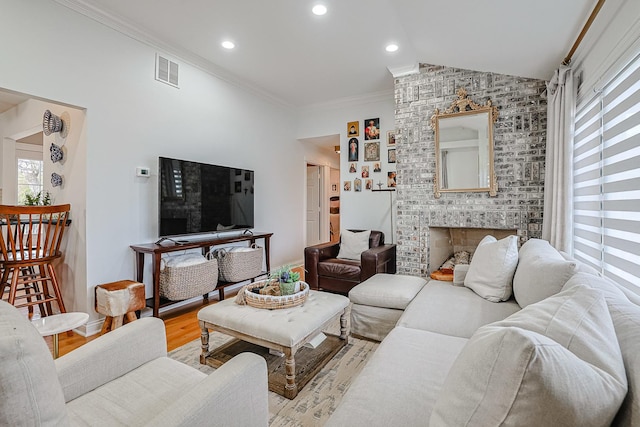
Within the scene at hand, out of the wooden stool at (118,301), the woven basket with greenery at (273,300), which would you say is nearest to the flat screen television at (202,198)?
the wooden stool at (118,301)

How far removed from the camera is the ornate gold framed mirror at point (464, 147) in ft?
10.9

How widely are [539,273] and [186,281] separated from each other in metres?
2.86

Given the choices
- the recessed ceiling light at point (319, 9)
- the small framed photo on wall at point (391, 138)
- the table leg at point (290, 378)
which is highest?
the recessed ceiling light at point (319, 9)

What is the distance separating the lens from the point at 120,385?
120 cm

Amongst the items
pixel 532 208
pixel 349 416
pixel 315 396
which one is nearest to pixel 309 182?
pixel 532 208

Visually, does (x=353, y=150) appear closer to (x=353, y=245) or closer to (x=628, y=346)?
(x=353, y=245)

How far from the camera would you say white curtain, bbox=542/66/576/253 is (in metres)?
2.43

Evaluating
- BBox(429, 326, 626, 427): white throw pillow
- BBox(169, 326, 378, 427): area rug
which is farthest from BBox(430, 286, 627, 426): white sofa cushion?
BBox(169, 326, 378, 427): area rug

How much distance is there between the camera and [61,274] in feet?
9.62

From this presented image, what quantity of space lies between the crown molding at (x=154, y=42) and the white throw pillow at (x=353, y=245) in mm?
2534

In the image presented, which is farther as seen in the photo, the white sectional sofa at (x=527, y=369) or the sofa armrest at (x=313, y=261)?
the sofa armrest at (x=313, y=261)

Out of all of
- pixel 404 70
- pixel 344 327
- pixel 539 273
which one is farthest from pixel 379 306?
pixel 404 70

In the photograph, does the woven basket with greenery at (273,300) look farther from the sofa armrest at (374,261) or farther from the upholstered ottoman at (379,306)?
the sofa armrest at (374,261)

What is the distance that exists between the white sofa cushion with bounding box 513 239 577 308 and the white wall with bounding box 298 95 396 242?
8.53 feet
